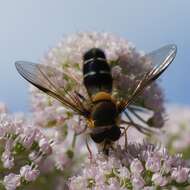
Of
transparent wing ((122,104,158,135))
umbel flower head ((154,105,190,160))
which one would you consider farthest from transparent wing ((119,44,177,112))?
umbel flower head ((154,105,190,160))

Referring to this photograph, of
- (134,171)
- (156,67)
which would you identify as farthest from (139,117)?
(134,171)

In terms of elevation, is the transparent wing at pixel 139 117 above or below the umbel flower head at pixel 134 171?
above

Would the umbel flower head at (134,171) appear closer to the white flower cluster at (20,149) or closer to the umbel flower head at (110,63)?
the white flower cluster at (20,149)

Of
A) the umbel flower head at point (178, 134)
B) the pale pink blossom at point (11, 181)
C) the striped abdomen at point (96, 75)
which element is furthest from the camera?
the umbel flower head at point (178, 134)

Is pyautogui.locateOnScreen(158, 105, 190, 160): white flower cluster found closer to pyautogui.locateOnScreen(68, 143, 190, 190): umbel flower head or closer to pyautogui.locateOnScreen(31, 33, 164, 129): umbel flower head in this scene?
pyautogui.locateOnScreen(31, 33, 164, 129): umbel flower head

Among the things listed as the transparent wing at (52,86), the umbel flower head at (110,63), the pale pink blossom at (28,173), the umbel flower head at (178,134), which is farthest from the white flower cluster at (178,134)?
the pale pink blossom at (28,173)

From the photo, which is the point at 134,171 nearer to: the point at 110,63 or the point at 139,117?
the point at 139,117
